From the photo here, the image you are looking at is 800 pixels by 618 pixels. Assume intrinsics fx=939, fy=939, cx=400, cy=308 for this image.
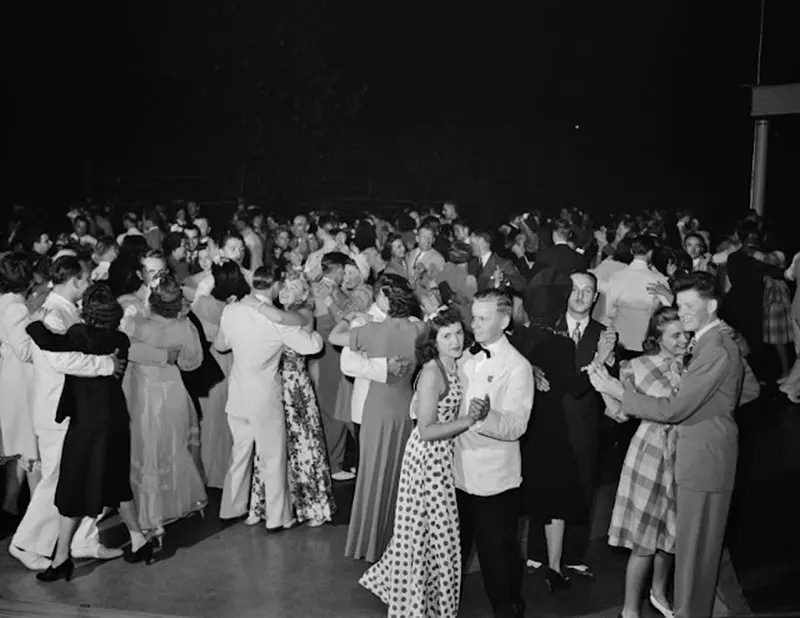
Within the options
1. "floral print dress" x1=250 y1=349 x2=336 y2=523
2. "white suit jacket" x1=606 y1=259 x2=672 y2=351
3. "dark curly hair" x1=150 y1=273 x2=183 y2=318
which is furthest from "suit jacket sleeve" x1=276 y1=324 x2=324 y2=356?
"white suit jacket" x1=606 y1=259 x2=672 y2=351

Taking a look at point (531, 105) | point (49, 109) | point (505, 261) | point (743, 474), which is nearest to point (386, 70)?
point (531, 105)

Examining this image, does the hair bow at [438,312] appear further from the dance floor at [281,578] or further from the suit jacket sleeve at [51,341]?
the suit jacket sleeve at [51,341]

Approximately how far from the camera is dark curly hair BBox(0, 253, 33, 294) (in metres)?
4.85

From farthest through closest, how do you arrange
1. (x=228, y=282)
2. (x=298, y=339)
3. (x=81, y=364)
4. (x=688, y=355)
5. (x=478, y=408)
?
(x=228, y=282) < (x=298, y=339) < (x=81, y=364) < (x=688, y=355) < (x=478, y=408)

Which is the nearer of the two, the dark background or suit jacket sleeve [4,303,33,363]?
suit jacket sleeve [4,303,33,363]

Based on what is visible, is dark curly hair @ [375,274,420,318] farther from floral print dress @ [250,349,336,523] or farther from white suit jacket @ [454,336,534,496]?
floral print dress @ [250,349,336,523]

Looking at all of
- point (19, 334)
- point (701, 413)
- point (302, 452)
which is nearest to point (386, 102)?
point (302, 452)

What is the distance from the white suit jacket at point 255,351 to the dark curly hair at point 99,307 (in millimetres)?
774

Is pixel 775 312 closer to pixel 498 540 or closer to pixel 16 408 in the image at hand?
pixel 498 540

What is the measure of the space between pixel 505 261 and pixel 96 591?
14.0 ft

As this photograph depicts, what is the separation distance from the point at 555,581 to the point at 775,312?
4.75 m

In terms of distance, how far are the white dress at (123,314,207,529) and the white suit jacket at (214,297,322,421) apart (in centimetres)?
A: 23

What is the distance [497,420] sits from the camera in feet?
11.8

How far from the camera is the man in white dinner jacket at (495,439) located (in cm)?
367
